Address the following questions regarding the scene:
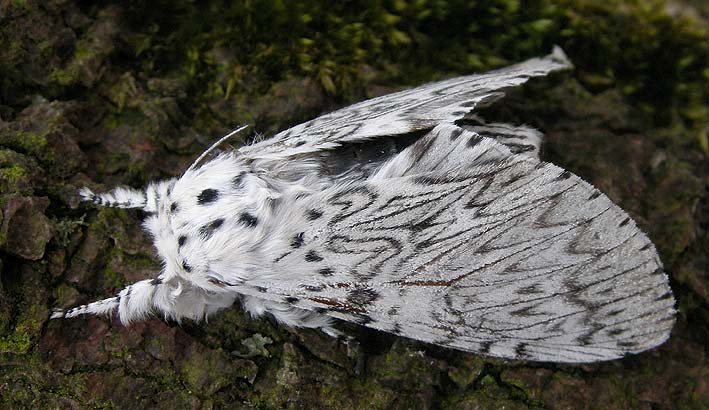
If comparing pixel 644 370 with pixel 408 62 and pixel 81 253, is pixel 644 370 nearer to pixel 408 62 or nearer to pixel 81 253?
pixel 408 62

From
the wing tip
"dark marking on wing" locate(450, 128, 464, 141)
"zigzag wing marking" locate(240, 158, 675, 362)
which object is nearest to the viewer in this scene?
"zigzag wing marking" locate(240, 158, 675, 362)

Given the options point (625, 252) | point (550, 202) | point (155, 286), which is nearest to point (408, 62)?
point (550, 202)

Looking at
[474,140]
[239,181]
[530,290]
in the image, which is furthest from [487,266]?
[239,181]

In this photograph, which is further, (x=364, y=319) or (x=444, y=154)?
(x=364, y=319)

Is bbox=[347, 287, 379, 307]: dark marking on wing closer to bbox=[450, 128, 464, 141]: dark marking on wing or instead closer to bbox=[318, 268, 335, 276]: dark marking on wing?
bbox=[318, 268, 335, 276]: dark marking on wing

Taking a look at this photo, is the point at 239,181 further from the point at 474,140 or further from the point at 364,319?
the point at 474,140

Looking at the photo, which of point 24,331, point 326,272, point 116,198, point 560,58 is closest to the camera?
point 24,331

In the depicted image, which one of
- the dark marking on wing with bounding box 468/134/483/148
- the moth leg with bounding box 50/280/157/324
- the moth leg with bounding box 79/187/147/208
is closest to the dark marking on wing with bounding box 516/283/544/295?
the dark marking on wing with bounding box 468/134/483/148
